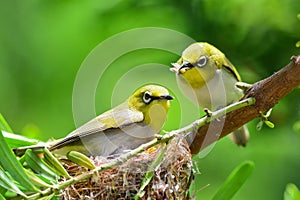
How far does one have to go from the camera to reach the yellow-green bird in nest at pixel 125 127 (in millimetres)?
1877

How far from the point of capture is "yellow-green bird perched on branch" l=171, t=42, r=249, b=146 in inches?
81.4

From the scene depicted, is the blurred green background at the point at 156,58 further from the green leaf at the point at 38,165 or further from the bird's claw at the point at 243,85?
the green leaf at the point at 38,165

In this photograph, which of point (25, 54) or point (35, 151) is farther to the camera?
point (25, 54)

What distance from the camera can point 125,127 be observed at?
192 centimetres

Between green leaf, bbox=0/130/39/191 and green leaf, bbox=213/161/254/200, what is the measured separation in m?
0.35

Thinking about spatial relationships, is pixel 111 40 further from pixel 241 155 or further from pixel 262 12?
pixel 262 12

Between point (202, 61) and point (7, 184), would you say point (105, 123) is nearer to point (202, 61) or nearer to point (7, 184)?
point (202, 61)

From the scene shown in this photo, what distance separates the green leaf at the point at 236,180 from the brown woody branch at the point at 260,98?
166 millimetres

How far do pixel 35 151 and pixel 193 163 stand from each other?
0.55m

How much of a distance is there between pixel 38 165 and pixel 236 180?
1.20 feet

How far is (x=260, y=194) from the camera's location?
2.37m

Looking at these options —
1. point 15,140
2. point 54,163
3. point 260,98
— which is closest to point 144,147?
point 54,163

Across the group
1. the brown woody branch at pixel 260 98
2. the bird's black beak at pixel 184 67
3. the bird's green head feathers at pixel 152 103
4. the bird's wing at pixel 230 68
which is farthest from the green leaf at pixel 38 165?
the bird's wing at pixel 230 68

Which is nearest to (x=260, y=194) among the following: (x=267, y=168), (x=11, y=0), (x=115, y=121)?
(x=267, y=168)
